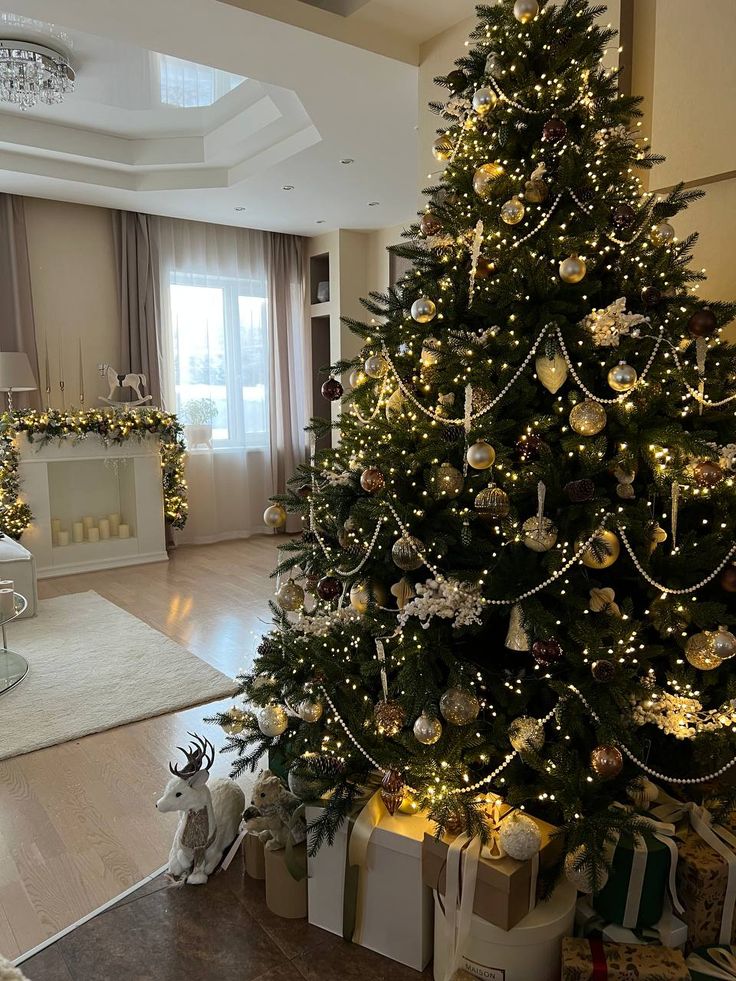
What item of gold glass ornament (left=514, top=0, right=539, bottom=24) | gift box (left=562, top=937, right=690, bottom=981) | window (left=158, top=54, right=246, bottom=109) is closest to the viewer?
gift box (left=562, top=937, right=690, bottom=981)

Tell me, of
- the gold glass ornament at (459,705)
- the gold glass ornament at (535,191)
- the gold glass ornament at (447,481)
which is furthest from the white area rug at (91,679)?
the gold glass ornament at (535,191)

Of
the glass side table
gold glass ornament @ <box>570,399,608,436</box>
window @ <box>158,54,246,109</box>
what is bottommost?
the glass side table

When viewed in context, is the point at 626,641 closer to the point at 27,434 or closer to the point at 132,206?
the point at 27,434

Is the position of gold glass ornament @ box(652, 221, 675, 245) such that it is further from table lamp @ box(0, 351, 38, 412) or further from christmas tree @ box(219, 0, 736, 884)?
table lamp @ box(0, 351, 38, 412)

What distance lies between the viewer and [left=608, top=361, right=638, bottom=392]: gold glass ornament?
1.60 meters

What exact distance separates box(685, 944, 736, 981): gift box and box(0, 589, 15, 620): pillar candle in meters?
2.82

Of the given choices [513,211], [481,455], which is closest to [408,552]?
[481,455]

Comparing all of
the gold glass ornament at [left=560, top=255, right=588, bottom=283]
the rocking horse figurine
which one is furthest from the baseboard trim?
the rocking horse figurine

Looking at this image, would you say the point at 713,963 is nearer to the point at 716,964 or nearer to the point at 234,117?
the point at 716,964

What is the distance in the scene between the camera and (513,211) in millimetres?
1661

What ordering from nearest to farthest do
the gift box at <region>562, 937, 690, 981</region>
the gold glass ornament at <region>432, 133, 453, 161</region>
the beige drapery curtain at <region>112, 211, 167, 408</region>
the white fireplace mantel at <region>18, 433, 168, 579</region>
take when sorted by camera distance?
the gift box at <region>562, 937, 690, 981</region>, the gold glass ornament at <region>432, 133, 453, 161</region>, the white fireplace mantel at <region>18, 433, 168, 579</region>, the beige drapery curtain at <region>112, 211, 167, 408</region>

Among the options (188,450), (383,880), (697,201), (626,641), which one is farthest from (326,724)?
(188,450)

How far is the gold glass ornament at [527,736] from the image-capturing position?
1.65 metres

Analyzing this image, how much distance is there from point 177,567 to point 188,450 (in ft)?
4.22
